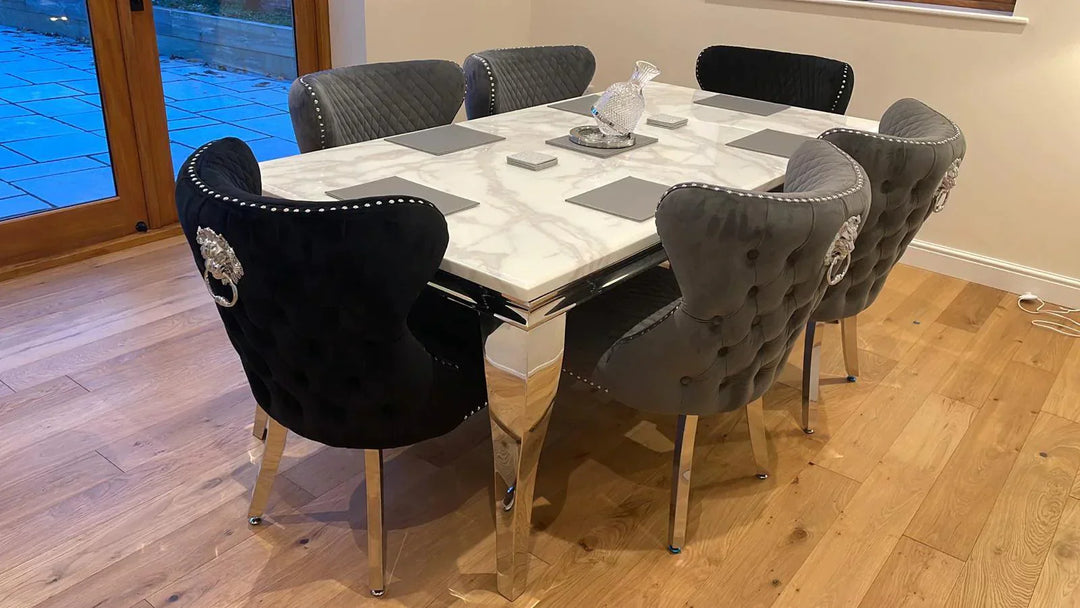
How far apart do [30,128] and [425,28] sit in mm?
1747

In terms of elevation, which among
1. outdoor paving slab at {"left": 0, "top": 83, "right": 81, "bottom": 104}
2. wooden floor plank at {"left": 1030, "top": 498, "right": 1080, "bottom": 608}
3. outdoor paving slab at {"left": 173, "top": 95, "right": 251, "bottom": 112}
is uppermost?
outdoor paving slab at {"left": 0, "top": 83, "right": 81, "bottom": 104}

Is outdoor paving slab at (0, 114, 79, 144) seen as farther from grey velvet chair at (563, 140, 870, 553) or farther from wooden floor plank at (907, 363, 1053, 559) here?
wooden floor plank at (907, 363, 1053, 559)

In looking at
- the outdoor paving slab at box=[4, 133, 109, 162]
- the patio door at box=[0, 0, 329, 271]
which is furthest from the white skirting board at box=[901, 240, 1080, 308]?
the outdoor paving slab at box=[4, 133, 109, 162]

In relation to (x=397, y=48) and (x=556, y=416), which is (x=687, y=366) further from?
(x=397, y=48)

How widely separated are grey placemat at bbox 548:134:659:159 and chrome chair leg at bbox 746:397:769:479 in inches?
28.9

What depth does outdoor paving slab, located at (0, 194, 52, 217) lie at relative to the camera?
10.2ft

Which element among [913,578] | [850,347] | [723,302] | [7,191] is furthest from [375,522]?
[7,191]

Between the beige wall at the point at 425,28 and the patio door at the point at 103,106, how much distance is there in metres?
0.26

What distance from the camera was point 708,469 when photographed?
2.21 meters

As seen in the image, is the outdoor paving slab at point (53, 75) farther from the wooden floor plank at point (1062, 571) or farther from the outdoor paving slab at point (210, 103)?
the wooden floor plank at point (1062, 571)

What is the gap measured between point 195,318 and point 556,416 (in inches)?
51.3

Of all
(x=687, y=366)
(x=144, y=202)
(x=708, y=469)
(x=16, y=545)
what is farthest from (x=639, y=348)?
(x=144, y=202)

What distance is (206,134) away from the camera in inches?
146

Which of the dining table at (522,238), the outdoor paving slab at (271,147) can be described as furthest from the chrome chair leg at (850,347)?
the outdoor paving slab at (271,147)
